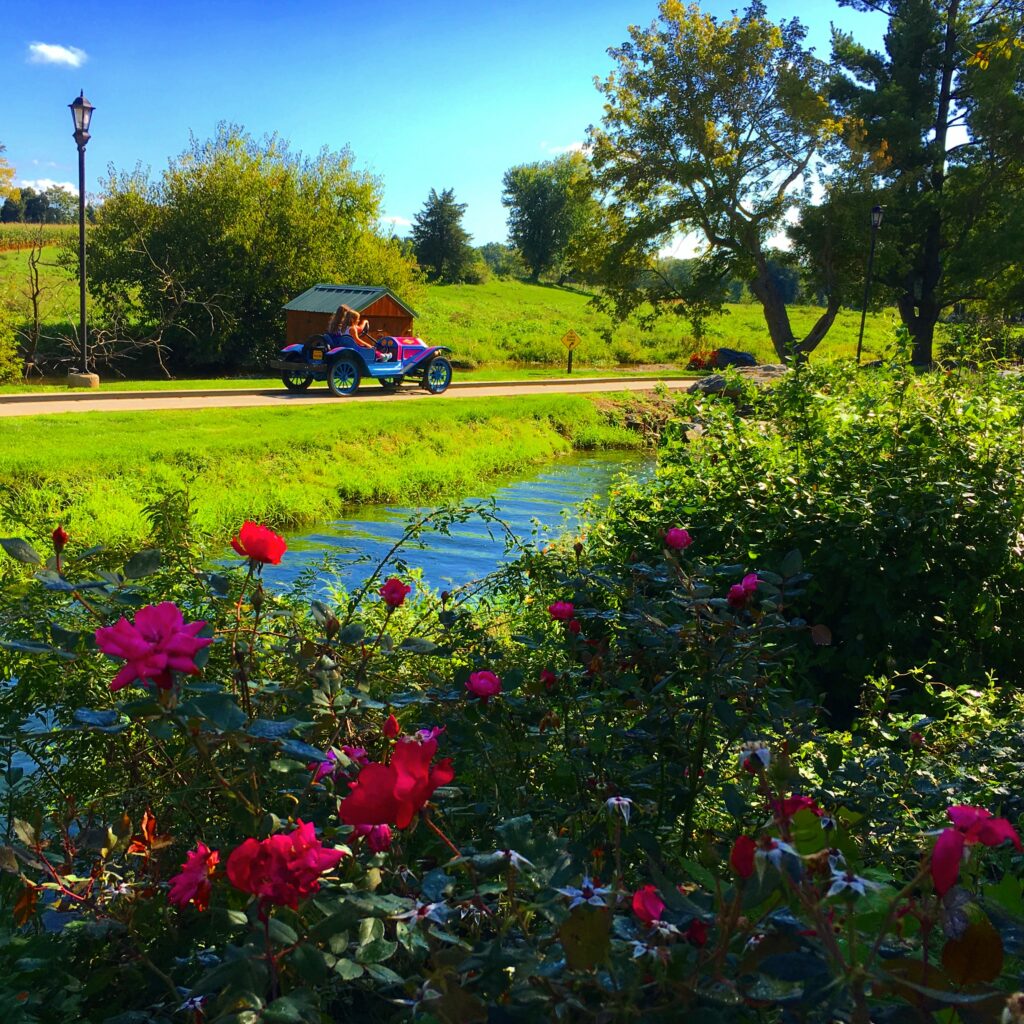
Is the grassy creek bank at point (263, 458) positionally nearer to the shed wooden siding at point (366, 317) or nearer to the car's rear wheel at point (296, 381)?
the car's rear wheel at point (296, 381)

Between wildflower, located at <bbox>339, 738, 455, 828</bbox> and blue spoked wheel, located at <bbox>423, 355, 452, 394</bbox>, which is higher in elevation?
blue spoked wheel, located at <bbox>423, 355, 452, 394</bbox>

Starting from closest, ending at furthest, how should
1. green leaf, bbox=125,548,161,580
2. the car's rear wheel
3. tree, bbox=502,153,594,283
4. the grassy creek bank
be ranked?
green leaf, bbox=125,548,161,580 < the grassy creek bank < the car's rear wheel < tree, bbox=502,153,594,283

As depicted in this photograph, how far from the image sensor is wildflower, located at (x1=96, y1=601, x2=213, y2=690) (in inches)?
52.1

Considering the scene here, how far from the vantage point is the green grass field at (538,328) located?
94.9 feet

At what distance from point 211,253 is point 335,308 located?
19.4 feet

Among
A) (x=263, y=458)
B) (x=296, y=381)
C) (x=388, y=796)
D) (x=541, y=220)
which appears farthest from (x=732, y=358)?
(x=541, y=220)

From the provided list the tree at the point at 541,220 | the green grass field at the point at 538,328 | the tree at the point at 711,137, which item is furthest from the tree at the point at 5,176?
the tree at the point at 541,220

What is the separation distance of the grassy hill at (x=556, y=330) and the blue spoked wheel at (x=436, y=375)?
34.3ft

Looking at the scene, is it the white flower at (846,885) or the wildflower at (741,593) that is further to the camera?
the wildflower at (741,593)

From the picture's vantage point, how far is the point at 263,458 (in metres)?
11.0

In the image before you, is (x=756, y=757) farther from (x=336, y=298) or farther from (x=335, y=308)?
(x=336, y=298)

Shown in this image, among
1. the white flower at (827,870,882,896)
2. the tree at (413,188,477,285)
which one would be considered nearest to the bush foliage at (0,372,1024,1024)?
the white flower at (827,870,882,896)

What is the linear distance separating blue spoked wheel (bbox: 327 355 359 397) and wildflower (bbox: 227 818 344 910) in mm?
16363

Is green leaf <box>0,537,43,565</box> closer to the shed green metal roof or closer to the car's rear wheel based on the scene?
the car's rear wheel
